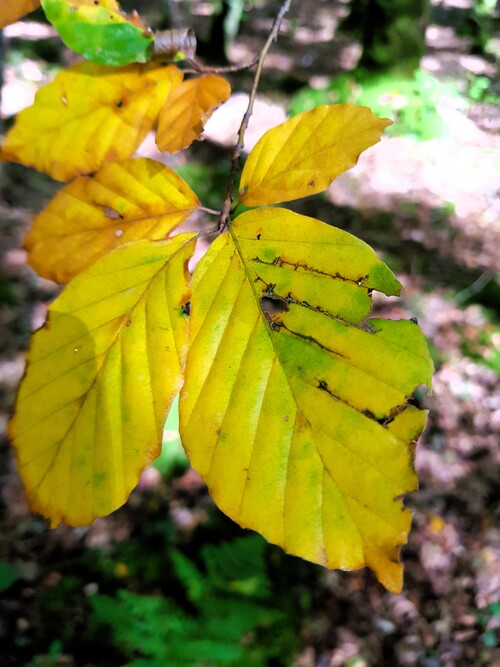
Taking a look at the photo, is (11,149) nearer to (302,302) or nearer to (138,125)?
(138,125)

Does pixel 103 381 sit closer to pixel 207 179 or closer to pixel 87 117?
pixel 87 117

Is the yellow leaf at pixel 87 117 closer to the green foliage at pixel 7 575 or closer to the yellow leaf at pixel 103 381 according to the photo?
the yellow leaf at pixel 103 381

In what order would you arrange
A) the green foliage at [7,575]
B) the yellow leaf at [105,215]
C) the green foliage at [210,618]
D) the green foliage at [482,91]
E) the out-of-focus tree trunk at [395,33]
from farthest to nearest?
the green foliage at [482,91]
the out-of-focus tree trunk at [395,33]
the green foliage at [7,575]
the green foliage at [210,618]
the yellow leaf at [105,215]

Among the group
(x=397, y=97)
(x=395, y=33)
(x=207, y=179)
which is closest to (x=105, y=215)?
(x=207, y=179)

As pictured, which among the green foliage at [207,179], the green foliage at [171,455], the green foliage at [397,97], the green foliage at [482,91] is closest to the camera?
the green foliage at [171,455]

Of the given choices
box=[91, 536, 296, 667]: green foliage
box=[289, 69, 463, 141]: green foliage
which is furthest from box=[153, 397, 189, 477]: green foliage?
box=[289, 69, 463, 141]: green foliage

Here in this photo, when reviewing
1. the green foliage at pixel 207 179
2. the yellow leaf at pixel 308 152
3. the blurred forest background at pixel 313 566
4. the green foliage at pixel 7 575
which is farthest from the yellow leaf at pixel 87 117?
the green foliage at pixel 207 179

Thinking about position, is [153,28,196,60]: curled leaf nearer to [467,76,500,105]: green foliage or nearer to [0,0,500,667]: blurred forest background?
[0,0,500,667]: blurred forest background
